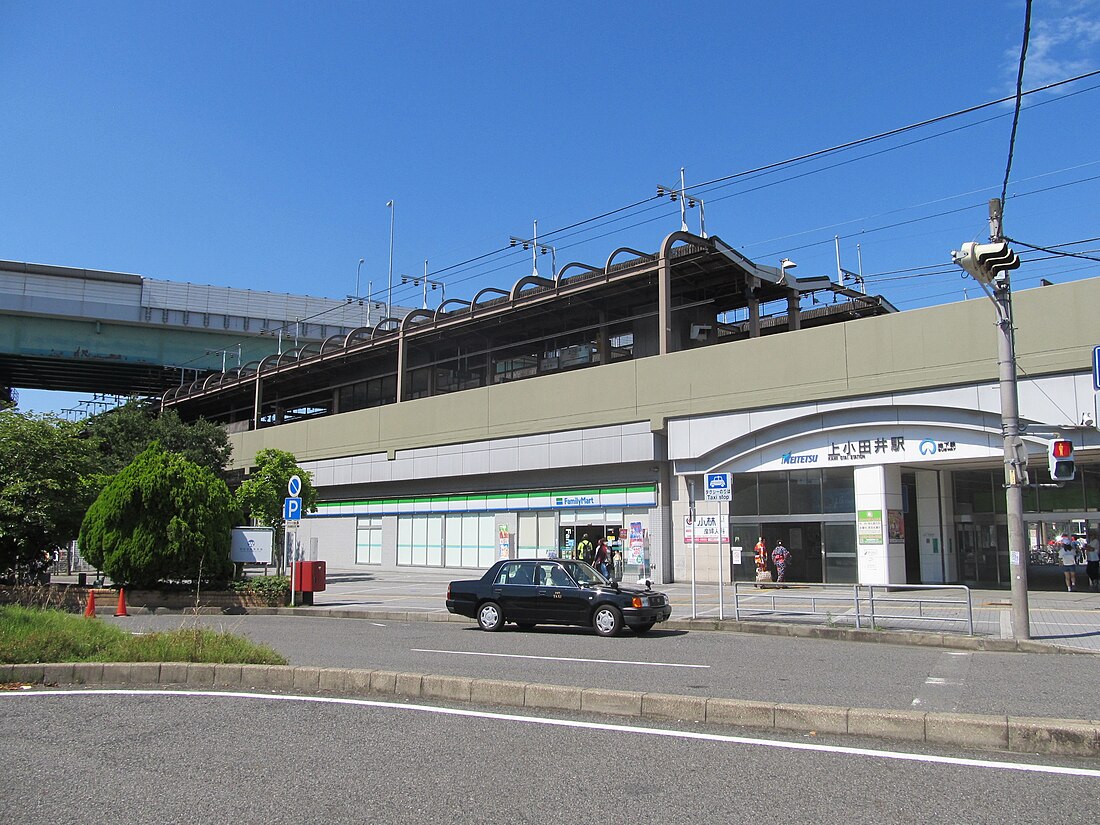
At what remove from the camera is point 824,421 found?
26.8 meters

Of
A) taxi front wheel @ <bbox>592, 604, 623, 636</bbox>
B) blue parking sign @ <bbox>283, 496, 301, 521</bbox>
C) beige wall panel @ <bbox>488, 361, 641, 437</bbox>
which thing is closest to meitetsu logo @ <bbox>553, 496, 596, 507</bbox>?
beige wall panel @ <bbox>488, 361, 641, 437</bbox>

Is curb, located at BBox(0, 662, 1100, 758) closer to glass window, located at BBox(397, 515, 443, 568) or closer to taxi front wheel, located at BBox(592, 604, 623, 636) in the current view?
taxi front wheel, located at BBox(592, 604, 623, 636)

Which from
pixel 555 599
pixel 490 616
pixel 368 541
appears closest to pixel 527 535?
pixel 368 541

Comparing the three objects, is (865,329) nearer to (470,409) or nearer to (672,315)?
(672,315)

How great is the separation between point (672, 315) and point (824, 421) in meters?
12.3

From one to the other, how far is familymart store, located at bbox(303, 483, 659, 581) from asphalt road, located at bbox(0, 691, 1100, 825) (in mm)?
23794

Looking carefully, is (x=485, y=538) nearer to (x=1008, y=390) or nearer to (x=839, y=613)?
(x=839, y=613)

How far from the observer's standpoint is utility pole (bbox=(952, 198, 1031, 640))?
1462cm

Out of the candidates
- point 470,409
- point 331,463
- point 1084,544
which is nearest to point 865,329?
point 1084,544

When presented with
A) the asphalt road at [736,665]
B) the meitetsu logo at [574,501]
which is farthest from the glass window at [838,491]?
the asphalt road at [736,665]

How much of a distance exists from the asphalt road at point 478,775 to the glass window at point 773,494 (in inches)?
847

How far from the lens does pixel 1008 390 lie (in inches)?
607

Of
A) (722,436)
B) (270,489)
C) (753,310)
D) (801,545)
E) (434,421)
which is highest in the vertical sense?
(753,310)

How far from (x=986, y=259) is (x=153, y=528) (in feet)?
67.8
